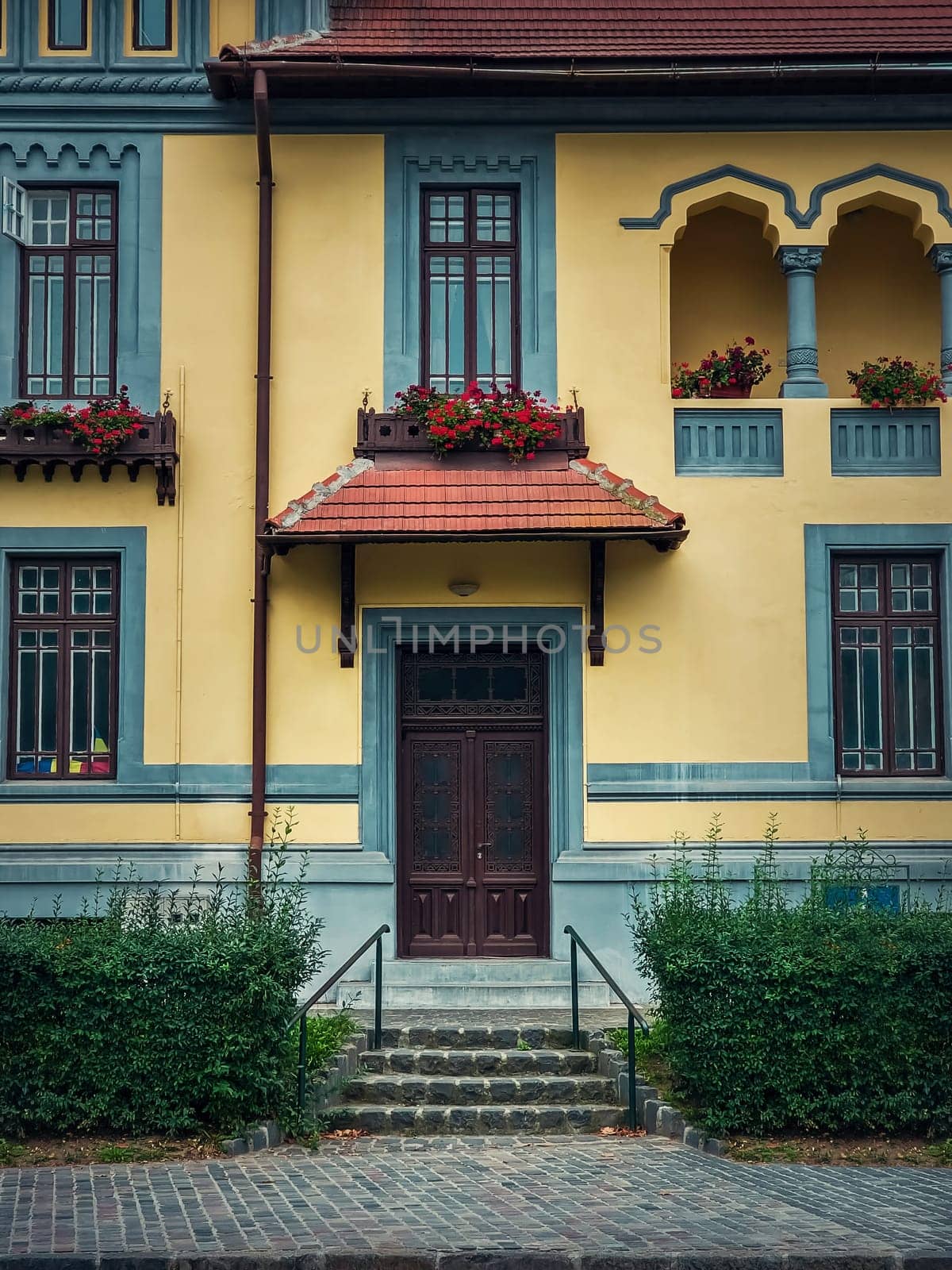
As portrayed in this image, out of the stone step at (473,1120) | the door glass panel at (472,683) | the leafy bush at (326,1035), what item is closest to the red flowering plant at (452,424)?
the door glass panel at (472,683)

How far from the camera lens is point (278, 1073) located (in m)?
10.1

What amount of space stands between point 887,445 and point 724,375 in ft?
5.73

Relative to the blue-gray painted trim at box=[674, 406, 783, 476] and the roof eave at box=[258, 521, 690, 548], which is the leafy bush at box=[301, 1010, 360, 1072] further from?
the blue-gray painted trim at box=[674, 406, 783, 476]

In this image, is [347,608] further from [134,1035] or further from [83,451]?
[134,1035]

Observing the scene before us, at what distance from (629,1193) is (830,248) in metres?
10.3

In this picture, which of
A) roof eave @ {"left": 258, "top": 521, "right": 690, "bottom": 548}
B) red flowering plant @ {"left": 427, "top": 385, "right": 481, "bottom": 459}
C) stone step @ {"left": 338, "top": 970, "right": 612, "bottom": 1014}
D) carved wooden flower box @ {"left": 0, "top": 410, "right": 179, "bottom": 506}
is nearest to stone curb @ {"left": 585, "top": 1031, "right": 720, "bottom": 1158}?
stone step @ {"left": 338, "top": 970, "right": 612, "bottom": 1014}

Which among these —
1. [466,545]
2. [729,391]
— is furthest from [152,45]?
[729,391]

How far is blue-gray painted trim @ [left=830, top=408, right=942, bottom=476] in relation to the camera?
14.3m

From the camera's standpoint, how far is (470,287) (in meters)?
14.6

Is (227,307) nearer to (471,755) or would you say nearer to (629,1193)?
(471,755)

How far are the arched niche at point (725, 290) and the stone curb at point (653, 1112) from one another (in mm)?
A: 7392

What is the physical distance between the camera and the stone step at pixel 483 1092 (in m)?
10.8

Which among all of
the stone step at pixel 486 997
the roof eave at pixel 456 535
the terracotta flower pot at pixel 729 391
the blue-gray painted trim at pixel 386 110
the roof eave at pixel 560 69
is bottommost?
the stone step at pixel 486 997

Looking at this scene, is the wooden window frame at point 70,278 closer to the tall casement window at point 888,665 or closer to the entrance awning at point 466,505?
the entrance awning at point 466,505
